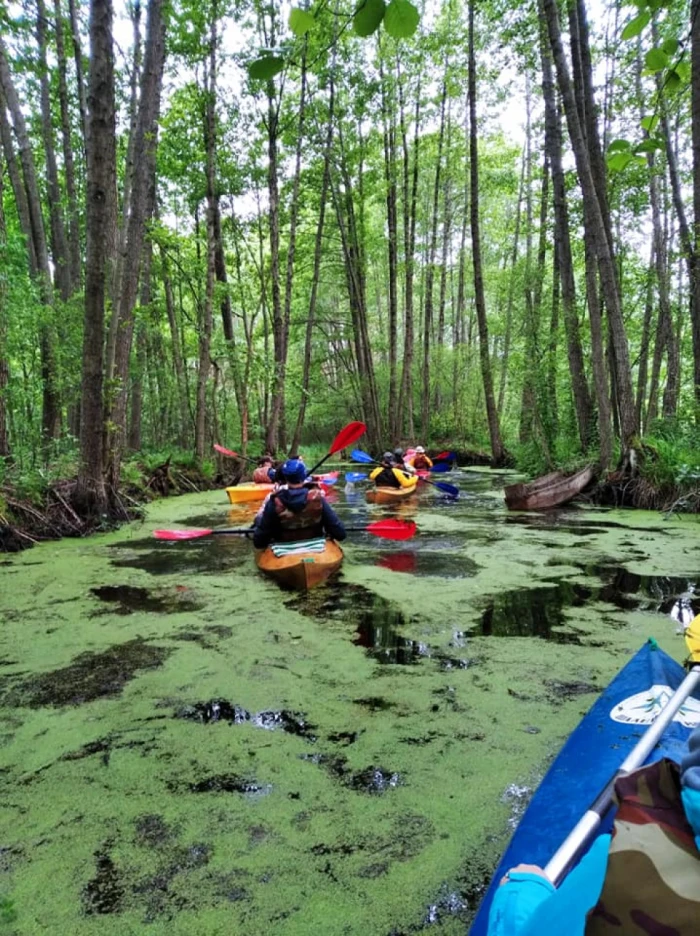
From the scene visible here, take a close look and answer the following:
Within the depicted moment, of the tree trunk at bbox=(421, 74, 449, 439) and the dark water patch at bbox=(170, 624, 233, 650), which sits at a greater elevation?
the tree trunk at bbox=(421, 74, 449, 439)

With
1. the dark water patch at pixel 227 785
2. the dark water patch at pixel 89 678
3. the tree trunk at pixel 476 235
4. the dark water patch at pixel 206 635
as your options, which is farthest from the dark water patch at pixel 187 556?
the tree trunk at pixel 476 235

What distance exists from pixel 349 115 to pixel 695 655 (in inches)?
592

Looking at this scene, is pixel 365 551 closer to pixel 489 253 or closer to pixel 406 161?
pixel 406 161

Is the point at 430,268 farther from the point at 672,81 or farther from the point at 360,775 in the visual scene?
the point at 360,775

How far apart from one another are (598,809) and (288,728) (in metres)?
1.38

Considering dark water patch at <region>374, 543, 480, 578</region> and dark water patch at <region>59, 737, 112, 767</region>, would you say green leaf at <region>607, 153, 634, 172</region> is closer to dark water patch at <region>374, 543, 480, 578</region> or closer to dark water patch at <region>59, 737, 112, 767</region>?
dark water patch at <region>59, 737, 112, 767</region>

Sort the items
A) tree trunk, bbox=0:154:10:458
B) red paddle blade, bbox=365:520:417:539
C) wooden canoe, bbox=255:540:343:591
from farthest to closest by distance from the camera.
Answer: tree trunk, bbox=0:154:10:458
red paddle blade, bbox=365:520:417:539
wooden canoe, bbox=255:540:343:591

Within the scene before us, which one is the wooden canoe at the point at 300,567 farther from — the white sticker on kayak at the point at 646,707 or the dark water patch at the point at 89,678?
the white sticker on kayak at the point at 646,707

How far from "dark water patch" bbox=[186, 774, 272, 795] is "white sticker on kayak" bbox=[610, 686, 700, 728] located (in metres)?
1.16

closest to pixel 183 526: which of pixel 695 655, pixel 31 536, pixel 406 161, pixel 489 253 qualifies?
pixel 31 536

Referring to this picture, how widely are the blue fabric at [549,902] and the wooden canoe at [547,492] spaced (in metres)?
6.86

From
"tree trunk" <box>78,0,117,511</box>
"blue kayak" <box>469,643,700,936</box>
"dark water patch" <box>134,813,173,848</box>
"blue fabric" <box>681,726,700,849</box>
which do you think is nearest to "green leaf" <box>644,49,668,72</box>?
"blue fabric" <box>681,726,700,849</box>

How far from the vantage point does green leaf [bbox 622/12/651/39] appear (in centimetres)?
129

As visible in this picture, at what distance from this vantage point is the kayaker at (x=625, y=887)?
2.89 feet
